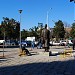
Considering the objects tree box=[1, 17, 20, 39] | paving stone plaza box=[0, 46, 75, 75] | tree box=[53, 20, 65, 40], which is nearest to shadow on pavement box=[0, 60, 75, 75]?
paving stone plaza box=[0, 46, 75, 75]

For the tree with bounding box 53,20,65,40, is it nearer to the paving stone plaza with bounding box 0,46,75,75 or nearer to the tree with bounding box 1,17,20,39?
the tree with bounding box 1,17,20,39

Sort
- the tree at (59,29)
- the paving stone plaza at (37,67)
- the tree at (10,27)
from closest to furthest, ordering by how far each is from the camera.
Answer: the paving stone plaza at (37,67) → the tree at (10,27) → the tree at (59,29)

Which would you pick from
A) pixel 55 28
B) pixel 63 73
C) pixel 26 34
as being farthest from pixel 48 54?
pixel 26 34

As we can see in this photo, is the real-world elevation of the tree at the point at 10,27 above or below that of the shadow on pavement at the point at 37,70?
above

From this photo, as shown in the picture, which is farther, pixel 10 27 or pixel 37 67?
pixel 10 27

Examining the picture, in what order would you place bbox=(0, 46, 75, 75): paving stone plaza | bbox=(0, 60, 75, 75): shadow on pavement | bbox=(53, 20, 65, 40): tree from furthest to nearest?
bbox=(53, 20, 65, 40): tree
bbox=(0, 46, 75, 75): paving stone plaza
bbox=(0, 60, 75, 75): shadow on pavement

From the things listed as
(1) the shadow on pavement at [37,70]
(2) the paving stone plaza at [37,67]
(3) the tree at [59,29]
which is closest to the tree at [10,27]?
(3) the tree at [59,29]

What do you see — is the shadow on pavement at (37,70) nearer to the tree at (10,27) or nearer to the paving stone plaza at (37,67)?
the paving stone plaza at (37,67)

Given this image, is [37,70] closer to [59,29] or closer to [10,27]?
[10,27]

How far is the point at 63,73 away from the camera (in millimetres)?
14016

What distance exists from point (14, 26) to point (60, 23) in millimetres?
15377

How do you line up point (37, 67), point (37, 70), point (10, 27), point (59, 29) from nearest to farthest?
point (37, 70), point (37, 67), point (10, 27), point (59, 29)

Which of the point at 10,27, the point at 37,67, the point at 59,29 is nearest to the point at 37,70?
the point at 37,67

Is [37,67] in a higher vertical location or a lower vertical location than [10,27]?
lower
